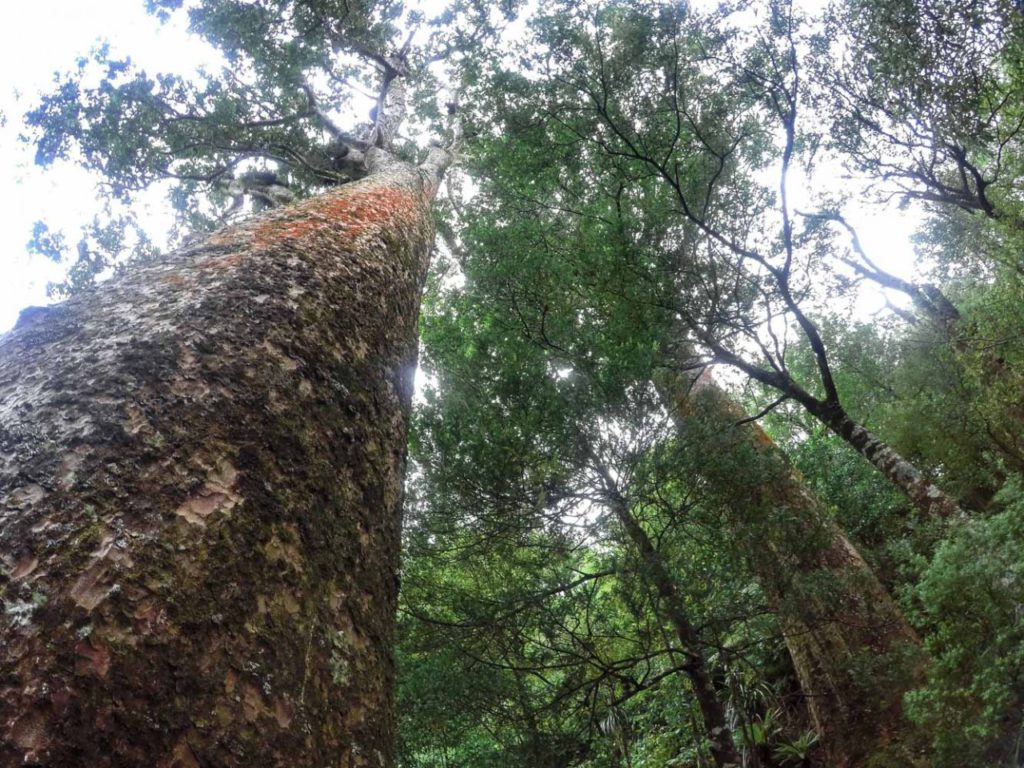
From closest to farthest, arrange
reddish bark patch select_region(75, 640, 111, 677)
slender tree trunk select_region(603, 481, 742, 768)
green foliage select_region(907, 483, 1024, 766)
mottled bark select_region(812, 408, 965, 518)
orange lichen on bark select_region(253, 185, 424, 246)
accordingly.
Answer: reddish bark patch select_region(75, 640, 111, 677)
orange lichen on bark select_region(253, 185, 424, 246)
green foliage select_region(907, 483, 1024, 766)
slender tree trunk select_region(603, 481, 742, 768)
mottled bark select_region(812, 408, 965, 518)

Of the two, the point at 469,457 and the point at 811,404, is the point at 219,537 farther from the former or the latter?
the point at 811,404

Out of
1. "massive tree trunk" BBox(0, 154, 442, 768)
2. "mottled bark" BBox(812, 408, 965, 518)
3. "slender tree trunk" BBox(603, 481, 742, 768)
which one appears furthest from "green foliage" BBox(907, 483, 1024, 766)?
"massive tree trunk" BBox(0, 154, 442, 768)

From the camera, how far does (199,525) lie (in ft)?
4.36

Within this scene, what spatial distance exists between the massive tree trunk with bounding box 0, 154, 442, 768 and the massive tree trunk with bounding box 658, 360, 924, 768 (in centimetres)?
408

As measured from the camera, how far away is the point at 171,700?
1096mm

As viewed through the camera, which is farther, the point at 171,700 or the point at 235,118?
the point at 235,118

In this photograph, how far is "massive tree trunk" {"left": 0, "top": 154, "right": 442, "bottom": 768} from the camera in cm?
106

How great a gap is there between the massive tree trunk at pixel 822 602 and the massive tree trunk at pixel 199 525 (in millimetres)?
4084

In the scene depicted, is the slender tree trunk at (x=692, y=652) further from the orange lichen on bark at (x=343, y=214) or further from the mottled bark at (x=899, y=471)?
the orange lichen on bark at (x=343, y=214)

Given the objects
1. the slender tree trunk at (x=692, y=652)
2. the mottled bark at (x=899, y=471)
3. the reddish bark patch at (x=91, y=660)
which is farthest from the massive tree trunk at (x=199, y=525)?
the mottled bark at (x=899, y=471)

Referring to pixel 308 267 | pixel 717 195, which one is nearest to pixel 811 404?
pixel 717 195

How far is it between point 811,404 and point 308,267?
596 centimetres

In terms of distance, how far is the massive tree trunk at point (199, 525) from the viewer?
1063mm

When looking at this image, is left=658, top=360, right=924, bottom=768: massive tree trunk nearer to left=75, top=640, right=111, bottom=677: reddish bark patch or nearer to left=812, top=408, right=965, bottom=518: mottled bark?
left=812, top=408, right=965, bottom=518: mottled bark
